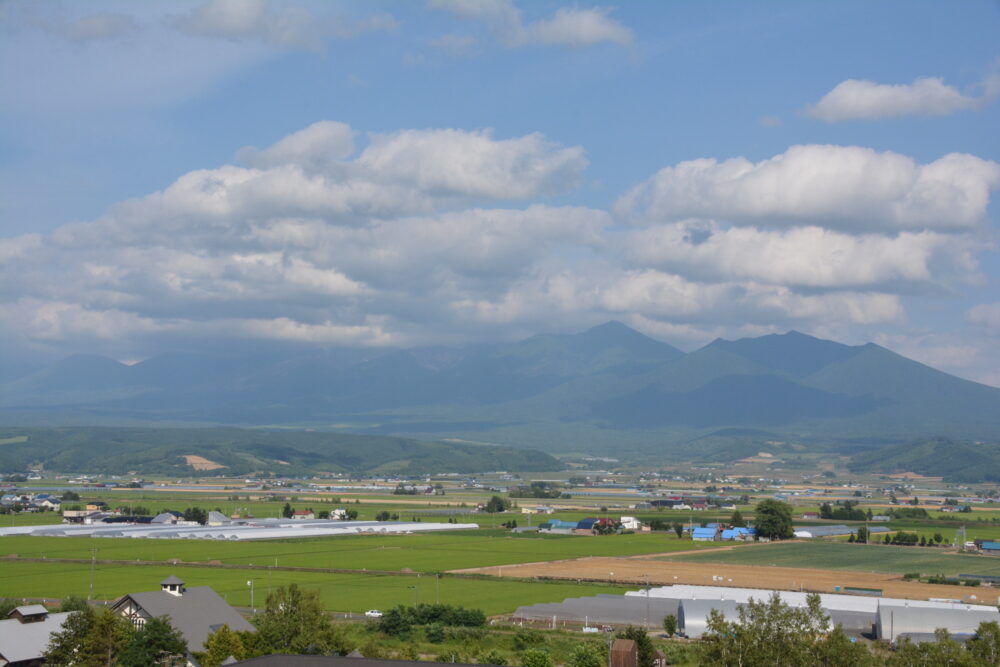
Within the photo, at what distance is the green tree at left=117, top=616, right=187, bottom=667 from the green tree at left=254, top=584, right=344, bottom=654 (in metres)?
2.13

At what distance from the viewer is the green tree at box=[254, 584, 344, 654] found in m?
29.5

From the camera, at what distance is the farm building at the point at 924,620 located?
39.1 metres

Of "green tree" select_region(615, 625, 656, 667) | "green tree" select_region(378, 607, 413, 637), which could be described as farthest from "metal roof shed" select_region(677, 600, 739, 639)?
"green tree" select_region(378, 607, 413, 637)

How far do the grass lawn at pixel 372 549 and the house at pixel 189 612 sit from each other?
23.3 metres

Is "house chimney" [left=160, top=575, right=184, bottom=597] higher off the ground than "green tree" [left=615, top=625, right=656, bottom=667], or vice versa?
"house chimney" [left=160, top=575, right=184, bottom=597]

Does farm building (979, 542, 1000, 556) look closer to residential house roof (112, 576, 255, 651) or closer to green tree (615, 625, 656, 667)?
green tree (615, 625, 656, 667)

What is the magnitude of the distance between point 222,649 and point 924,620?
25.1 meters

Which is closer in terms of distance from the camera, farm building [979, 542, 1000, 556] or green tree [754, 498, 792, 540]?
farm building [979, 542, 1000, 556]

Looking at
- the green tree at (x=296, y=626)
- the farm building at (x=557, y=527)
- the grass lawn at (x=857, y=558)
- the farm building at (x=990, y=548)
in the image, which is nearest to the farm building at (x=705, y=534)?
the grass lawn at (x=857, y=558)

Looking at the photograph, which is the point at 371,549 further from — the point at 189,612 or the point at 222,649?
the point at 222,649

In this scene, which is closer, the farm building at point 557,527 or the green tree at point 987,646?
the green tree at point 987,646

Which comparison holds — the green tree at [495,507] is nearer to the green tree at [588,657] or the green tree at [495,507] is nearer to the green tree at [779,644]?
the green tree at [588,657]

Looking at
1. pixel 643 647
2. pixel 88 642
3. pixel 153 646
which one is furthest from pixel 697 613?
pixel 88 642

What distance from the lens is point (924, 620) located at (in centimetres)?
3947
